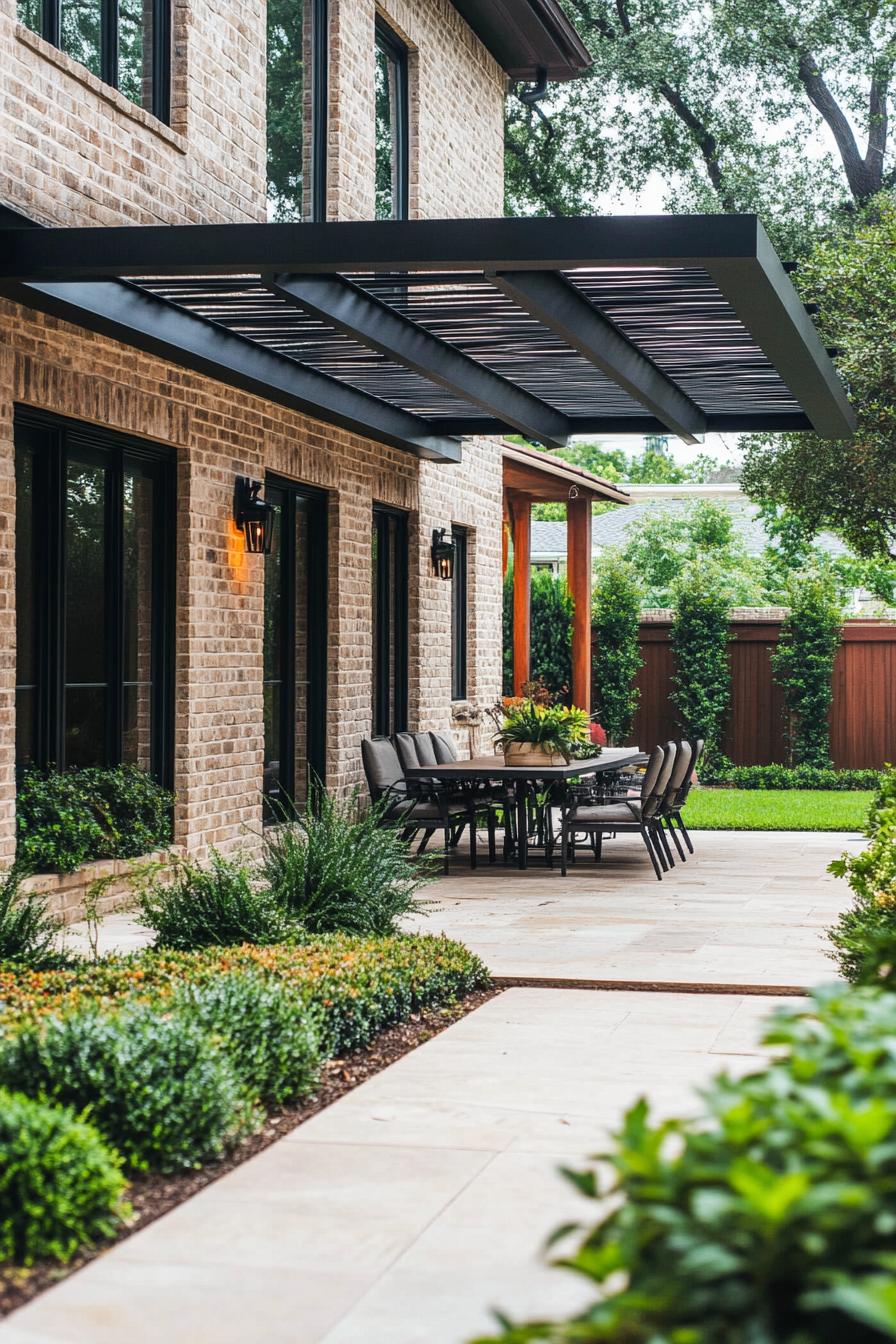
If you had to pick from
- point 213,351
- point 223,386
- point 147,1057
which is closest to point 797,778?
point 223,386

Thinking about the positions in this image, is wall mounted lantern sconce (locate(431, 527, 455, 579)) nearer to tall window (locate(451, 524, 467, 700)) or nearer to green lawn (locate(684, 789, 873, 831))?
tall window (locate(451, 524, 467, 700))

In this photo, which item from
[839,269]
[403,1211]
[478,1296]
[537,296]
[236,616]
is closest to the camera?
[478,1296]

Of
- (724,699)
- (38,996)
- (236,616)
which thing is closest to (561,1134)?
(38,996)

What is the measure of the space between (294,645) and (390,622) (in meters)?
2.16

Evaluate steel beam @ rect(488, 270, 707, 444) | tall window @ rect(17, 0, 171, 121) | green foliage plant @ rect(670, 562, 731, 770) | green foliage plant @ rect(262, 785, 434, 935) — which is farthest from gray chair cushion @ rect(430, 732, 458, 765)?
green foliage plant @ rect(670, 562, 731, 770)

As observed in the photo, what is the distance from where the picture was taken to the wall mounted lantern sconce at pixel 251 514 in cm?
1046

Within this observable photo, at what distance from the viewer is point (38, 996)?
5.24m

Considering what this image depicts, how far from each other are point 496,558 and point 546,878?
20.6 ft

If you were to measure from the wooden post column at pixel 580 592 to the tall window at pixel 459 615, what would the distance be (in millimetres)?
3471

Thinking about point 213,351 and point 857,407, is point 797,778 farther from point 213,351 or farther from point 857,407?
point 213,351

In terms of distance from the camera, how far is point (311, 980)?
18.4ft

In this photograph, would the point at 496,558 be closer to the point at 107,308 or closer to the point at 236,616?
the point at 236,616

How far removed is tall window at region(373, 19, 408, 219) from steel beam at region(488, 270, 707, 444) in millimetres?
3385

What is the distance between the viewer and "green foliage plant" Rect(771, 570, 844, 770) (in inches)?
802
